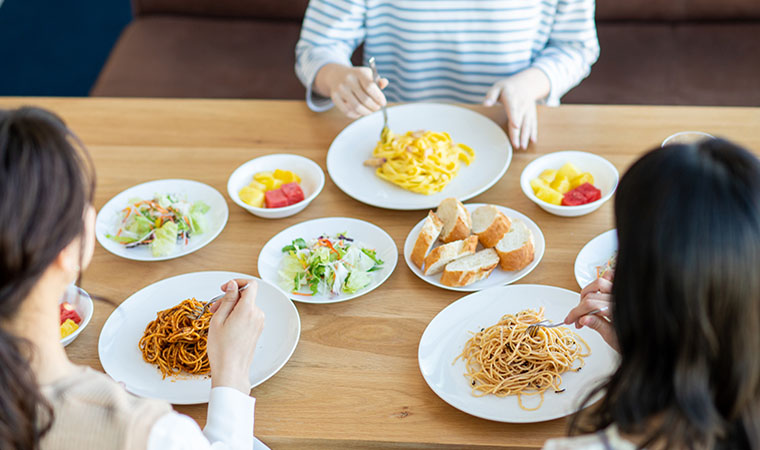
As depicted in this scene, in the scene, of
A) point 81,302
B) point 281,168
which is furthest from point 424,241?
point 81,302

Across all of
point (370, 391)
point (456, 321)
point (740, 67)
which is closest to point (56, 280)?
point (370, 391)

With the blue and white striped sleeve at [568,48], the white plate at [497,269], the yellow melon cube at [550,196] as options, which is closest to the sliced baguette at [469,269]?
the white plate at [497,269]

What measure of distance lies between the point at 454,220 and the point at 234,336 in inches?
23.2

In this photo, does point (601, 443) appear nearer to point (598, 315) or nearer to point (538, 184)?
point (598, 315)

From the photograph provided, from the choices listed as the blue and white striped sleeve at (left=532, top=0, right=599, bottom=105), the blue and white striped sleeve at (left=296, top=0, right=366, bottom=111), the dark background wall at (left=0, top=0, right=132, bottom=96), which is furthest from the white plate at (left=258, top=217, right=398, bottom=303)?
the dark background wall at (left=0, top=0, right=132, bottom=96)

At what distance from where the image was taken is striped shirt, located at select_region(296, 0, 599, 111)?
85.6 inches

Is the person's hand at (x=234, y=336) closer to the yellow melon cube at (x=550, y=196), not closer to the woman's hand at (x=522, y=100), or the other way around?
the yellow melon cube at (x=550, y=196)

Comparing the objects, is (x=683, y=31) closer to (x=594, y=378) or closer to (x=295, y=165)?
(x=295, y=165)

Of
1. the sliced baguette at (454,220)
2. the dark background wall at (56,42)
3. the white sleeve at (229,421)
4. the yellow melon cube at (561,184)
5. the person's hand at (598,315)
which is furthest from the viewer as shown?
the dark background wall at (56,42)

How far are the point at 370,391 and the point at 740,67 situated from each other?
2.37 m

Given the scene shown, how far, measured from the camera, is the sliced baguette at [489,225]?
155 cm

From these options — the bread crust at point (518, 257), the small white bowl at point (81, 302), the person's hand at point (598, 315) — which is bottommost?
the small white bowl at point (81, 302)

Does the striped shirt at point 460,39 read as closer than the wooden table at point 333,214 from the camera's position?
No

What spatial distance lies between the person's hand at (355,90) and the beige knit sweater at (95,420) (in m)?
1.19
